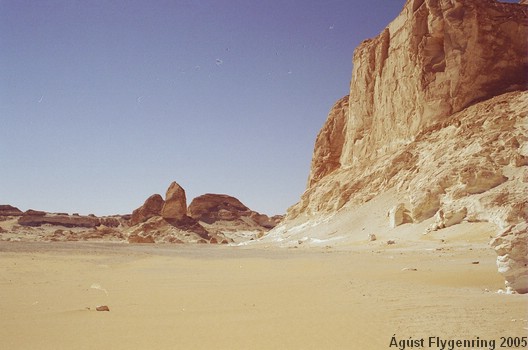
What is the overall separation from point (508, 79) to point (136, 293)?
134 ft

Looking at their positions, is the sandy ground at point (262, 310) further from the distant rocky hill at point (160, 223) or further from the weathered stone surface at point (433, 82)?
the distant rocky hill at point (160, 223)

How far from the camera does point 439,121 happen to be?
130 feet

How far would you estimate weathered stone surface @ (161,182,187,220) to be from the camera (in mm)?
69875

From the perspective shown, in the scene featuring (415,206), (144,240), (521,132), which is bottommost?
(144,240)

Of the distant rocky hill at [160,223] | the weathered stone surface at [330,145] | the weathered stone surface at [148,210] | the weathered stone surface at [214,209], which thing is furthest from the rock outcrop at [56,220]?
the weathered stone surface at [330,145]

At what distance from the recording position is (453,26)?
40.2m

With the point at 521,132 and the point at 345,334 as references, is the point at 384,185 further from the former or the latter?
the point at 345,334

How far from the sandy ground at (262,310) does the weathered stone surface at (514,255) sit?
47 centimetres

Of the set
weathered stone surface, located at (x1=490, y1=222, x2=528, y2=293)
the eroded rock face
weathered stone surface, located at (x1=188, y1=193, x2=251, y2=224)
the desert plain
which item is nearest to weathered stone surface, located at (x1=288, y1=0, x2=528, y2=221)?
the eroded rock face

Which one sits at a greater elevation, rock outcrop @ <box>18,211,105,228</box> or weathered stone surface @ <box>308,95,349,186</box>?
weathered stone surface @ <box>308,95,349,186</box>

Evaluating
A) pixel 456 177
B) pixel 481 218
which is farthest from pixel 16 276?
pixel 456 177

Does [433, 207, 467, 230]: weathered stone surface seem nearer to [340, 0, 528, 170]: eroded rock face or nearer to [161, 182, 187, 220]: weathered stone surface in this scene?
[340, 0, 528, 170]: eroded rock face

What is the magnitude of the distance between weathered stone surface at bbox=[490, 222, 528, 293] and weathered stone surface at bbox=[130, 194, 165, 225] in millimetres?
71696

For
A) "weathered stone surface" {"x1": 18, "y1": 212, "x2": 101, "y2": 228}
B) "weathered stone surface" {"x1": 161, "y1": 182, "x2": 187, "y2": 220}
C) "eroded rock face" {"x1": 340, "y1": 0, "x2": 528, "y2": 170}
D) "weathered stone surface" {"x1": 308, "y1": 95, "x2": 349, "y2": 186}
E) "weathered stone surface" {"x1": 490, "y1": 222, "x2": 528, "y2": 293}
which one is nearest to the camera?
"weathered stone surface" {"x1": 490, "y1": 222, "x2": 528, "y2": 293}
